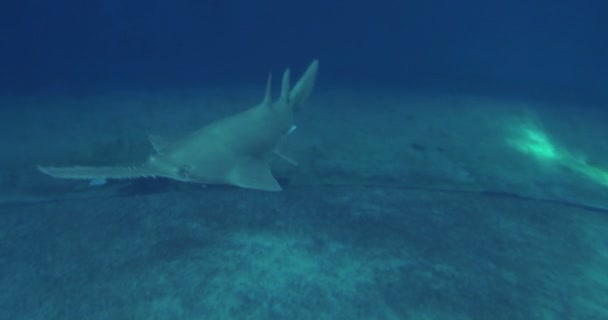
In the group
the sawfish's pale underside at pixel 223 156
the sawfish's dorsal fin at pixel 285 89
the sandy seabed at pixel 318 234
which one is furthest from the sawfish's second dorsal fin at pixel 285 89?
the sandy seabed at pixel 318 234

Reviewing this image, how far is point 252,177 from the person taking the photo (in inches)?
181

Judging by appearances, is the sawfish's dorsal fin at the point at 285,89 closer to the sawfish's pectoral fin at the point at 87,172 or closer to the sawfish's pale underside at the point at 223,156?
the sawfish's pale underside at the point at 223,156

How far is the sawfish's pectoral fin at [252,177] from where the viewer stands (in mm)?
4465

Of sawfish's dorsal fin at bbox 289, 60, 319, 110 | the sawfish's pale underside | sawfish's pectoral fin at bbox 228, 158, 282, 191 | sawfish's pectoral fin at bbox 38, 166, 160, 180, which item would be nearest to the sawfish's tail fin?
sawfish's dorsal fin at bbox 289, 60, 319, 110

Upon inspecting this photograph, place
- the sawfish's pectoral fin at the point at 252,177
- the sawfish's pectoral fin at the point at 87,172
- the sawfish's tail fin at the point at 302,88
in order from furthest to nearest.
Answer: the sawfish's tail fin at the point at 302,88
the sawfish's pectoral fin at the point at 252,177
the sawfish's pectoral fin at the point at 87,172

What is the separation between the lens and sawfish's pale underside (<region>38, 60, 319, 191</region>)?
3921 millimetres

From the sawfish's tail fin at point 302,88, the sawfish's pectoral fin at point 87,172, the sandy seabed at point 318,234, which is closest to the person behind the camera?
the sawfish's pectoral fin at point 87,172

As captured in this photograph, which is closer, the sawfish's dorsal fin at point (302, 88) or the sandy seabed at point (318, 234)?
the sandy seabed at point (318, 234)

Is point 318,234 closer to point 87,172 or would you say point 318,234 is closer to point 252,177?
point 252,177

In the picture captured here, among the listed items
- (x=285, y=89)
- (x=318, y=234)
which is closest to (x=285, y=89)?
(x=285, y=89)

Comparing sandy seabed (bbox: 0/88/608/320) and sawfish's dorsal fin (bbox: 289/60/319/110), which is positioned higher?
sawfish's dorsal fin (bbox: 289/60/319/110)

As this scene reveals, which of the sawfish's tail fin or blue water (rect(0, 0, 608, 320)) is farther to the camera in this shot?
the sawfish's tail fin

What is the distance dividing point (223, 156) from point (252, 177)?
1.30 feet

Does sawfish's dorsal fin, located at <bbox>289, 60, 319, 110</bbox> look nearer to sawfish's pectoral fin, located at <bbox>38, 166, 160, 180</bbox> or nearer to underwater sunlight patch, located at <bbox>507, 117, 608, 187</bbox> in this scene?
sawfish's pectoral fin, located at <bbox>38, 166, 160, 180</bbox>
